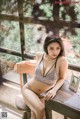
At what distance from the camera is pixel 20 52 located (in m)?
2.87

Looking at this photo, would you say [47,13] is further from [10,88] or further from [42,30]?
[10,88]

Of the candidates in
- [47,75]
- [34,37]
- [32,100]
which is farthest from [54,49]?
[34,37]

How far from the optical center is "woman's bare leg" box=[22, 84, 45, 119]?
2.09 meters

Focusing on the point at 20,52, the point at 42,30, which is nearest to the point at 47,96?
the point at 42,30

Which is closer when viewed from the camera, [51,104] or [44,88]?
[51,104]

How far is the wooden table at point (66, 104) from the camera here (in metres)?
1.76

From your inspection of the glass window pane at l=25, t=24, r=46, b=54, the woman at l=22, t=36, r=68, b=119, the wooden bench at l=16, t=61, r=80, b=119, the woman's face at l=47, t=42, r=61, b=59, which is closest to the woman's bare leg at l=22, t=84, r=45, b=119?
the woman at l=22, t=36, r=68, b=119

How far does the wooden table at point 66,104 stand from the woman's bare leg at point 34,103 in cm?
13

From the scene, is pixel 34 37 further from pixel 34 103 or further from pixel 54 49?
pixel 34 103

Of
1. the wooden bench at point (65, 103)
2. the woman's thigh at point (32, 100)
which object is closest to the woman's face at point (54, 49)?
the wooden bench at point (65, 103)

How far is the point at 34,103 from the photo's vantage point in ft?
6.93

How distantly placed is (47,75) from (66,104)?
436mm

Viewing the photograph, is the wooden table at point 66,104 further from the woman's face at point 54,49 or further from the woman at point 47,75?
the woman's face at point 54,49

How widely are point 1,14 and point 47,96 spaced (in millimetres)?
1316
